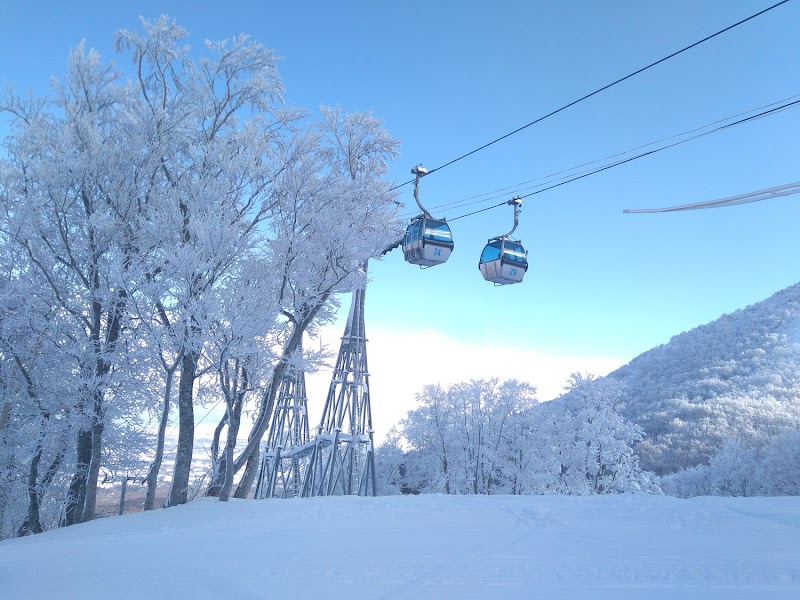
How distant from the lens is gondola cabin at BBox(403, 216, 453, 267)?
40.9 ft

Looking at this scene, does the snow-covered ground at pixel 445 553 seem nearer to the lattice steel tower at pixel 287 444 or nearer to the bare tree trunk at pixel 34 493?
the bare tree trunk at pixel 34 493

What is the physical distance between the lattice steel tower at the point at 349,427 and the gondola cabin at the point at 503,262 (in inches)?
373

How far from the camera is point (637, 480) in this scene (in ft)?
117

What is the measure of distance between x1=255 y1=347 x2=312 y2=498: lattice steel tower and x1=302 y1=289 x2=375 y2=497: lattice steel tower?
120 cm

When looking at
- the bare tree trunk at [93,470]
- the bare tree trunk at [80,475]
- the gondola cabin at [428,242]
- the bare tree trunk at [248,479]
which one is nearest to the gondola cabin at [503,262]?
the gondola cabin at [428,242]

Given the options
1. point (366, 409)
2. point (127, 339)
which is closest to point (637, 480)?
point (366, 409)

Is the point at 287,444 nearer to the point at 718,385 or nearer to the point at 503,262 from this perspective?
the point at 503,262

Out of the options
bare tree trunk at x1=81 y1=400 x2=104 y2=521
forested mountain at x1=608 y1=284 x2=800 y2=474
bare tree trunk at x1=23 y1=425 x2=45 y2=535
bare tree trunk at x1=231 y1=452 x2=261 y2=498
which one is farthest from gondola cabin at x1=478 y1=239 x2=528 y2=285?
forested mountain at x1=608 y1=284 x2=800 y2=474

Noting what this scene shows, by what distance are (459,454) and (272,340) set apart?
3001 cm

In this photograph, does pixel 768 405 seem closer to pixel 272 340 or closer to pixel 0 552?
pixel 272 340

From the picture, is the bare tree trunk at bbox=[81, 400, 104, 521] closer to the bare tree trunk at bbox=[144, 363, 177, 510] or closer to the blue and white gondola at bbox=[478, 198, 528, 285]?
the bare tree trunk at bbox=[144, 363, 177, 510]

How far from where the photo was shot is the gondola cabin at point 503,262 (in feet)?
41.5

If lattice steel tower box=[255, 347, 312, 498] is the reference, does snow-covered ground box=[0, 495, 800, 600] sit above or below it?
below

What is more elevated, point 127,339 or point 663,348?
point 663,348
